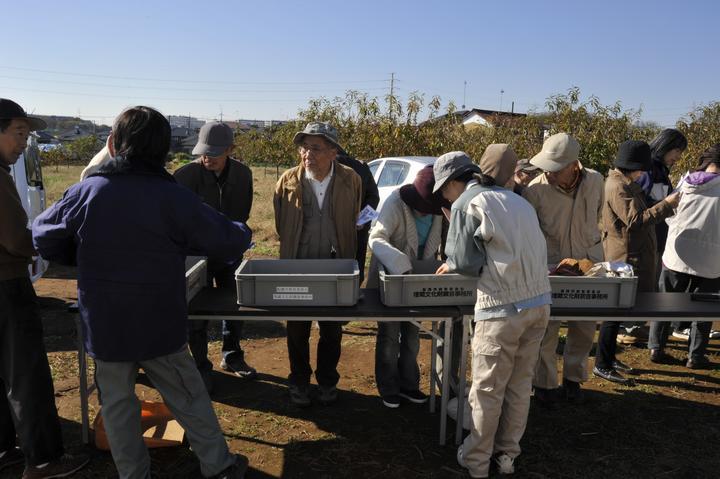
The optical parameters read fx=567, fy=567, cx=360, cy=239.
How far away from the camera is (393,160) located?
8500 millimetres

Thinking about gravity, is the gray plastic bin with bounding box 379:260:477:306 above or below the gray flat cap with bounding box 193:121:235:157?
below

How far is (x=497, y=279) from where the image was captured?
2.66m

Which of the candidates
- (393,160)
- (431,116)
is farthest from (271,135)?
(393,160)

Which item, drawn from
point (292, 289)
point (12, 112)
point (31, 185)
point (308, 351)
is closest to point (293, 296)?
point (292, 289)

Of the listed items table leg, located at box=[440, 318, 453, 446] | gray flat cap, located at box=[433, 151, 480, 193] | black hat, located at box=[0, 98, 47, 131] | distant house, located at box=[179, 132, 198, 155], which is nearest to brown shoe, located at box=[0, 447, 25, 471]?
black hat, located at box=[0, 98, 47, 131]

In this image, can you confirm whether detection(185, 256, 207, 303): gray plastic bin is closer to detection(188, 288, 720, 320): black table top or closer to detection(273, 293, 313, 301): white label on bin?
detection(188, 288, 720, 320): black table top

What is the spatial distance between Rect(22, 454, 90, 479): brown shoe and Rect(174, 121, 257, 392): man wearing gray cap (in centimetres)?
101

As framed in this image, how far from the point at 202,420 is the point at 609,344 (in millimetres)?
3037

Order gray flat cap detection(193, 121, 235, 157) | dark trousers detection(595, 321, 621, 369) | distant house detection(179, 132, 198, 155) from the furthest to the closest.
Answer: distant house detection(179, 132, 198, 155), dark trousers detection(595, 321, 621, 369), gray flat cap detection(193, 121, 235, 157)

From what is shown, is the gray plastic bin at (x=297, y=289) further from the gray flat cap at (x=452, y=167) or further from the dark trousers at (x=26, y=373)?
the dark trousers at (x=26, y=373)

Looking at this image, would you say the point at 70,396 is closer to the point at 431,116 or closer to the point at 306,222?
the point at 306,222

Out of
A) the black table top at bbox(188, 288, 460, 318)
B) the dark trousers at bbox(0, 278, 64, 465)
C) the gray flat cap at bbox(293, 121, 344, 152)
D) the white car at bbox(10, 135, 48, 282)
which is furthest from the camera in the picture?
the white car at bbox(10, 135, 48, 282)

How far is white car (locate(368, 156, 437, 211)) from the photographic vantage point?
7.95 m

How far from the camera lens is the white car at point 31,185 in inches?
222
